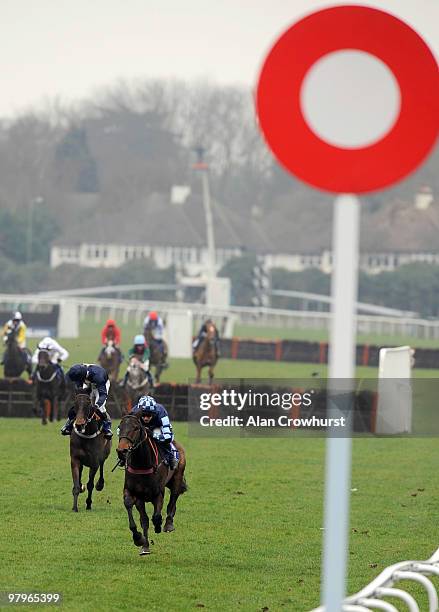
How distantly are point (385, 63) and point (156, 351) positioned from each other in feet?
88.1

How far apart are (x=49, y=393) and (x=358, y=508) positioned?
27.3 ft

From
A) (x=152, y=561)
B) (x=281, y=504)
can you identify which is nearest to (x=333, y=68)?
(x=152, y=561)

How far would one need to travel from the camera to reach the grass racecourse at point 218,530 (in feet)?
33.3

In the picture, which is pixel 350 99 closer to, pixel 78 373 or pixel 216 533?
pixel 216 533

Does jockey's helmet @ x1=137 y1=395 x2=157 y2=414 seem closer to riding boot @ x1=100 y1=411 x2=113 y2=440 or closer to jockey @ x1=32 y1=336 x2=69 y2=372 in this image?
riding boot @ x1=100 y1=411 x2=113 y2=440

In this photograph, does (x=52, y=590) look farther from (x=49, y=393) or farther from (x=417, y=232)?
(x=417, y=232)

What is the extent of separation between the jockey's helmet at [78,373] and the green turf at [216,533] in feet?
4.21

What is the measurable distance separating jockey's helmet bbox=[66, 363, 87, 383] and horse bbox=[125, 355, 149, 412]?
29.0 ft

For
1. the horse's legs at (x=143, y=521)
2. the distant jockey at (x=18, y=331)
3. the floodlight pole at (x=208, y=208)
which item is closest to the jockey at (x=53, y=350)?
the distant jockey at (x=18, y=331)

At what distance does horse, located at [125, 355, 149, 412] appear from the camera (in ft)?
72.0

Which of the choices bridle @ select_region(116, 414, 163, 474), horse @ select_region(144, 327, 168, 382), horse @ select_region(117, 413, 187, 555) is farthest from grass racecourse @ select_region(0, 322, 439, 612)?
horse @ select_region(144, 327, 168, 382)

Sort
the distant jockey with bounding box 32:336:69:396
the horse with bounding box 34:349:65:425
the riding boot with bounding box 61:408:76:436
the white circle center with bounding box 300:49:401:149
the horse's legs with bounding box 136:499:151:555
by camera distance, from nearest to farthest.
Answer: the white circle center with bounding box 300:49:401:149 → the horse's legs with bounding box 136:499:151:555 → the riding boot with bounding box 61:408:76:436 → the horse with bounding box 34:349:65:425 → the distant jockey with bounding box 32:336:69:396

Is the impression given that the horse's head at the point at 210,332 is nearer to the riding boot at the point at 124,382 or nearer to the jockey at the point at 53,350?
the riding boot at the point at 124,382

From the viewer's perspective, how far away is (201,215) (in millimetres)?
112438
